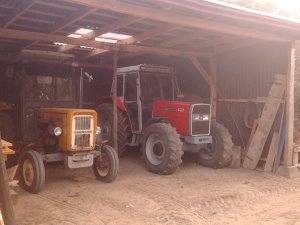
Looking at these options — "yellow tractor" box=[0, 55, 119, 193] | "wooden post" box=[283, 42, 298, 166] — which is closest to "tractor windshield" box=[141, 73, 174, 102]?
"yellow tractor" box=[0, 55, 119, 193]

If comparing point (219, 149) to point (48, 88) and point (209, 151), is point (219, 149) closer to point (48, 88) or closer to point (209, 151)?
point (209, 151)

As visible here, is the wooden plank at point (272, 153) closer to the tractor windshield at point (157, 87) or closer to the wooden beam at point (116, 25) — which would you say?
the tractor windshield at point (157, 87)

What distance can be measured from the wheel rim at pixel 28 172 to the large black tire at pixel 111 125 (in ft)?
8.02

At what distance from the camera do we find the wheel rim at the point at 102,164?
20.0 ft

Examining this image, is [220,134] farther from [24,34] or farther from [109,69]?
[109,69]

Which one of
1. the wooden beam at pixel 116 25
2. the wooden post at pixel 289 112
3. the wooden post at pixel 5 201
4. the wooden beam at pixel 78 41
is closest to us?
the wooden post at pixel 5 201

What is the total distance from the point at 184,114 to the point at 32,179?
315 centimetres

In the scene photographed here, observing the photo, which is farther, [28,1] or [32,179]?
[32,179]

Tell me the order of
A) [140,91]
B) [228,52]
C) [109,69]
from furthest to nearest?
1. [109,69]
2. [228,52]
3. [140,91]

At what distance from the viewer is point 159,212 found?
4594mm

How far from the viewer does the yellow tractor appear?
18.5 feet

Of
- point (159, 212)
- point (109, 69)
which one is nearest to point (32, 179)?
point (159, 212)

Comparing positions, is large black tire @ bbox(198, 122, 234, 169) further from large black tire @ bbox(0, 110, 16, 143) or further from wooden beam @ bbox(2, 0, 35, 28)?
wooden beam @ bbox(2, 0, 35, 28)

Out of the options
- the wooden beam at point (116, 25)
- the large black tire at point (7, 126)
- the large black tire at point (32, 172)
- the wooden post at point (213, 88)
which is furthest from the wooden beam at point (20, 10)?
the wooden post at point (213, 88)
